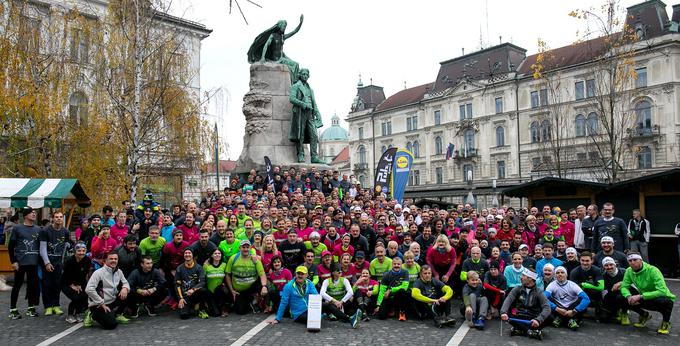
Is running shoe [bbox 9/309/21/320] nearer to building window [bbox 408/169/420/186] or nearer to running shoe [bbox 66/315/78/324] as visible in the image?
running shoe [bbox 66/315/78/324]

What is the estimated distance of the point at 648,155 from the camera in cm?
4450

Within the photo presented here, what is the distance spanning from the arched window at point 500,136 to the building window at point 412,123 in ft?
37.7

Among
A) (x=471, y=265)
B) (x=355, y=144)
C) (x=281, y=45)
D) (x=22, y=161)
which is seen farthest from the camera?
(x=355, y=144)

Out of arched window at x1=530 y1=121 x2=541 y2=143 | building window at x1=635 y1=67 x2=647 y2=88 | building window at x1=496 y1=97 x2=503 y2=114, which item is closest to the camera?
building window at x1=635 y1=67 x2=647 y2=88

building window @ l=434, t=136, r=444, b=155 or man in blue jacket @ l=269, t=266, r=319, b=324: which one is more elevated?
building window @ l=434, t=136, r=444, b=155

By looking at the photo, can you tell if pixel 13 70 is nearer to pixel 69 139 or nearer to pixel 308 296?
pixel 69 139

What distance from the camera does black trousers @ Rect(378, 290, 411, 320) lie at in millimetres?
8461

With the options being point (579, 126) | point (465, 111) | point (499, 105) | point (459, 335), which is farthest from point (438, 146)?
point (459, 335)

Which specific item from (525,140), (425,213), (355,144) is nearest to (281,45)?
(425,213)

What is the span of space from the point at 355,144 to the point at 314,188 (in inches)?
2319


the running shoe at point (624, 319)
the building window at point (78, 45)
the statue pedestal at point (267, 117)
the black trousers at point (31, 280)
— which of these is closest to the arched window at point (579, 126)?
the statue pedestal at point (267, 117)

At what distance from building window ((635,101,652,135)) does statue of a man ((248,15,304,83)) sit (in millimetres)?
38017

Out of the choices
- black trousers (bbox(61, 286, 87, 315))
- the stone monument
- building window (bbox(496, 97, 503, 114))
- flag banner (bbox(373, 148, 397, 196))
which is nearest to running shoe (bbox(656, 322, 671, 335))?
black trousers (bbox(61, 286, 87, 315))

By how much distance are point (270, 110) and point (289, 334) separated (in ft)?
33.0
